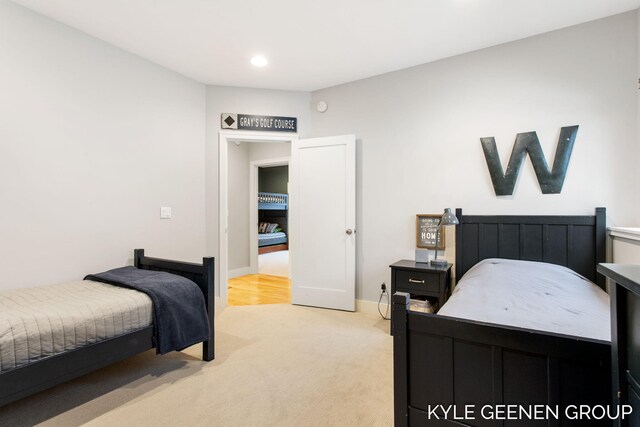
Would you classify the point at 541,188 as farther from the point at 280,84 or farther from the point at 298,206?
the point at 280,84

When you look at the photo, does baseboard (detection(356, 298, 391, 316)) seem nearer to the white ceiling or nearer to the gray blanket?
the gray blanket

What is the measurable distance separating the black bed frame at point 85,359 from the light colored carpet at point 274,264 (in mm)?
3196

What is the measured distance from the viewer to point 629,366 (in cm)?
76

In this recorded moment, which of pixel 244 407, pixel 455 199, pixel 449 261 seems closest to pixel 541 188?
pixel 455 199

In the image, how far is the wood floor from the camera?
4051 millimetres

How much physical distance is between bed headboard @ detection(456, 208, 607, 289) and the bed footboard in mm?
1864

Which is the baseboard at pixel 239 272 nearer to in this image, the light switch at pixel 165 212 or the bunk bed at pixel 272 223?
the light switch at pixel 165 212

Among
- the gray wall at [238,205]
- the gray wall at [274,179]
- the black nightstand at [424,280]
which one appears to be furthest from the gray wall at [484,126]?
the gray wall at [274,179]

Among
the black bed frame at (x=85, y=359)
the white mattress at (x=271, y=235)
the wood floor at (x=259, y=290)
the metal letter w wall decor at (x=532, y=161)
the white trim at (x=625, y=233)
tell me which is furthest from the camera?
the white mattress at (x=271, y=235)

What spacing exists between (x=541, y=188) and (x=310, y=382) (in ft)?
7.75

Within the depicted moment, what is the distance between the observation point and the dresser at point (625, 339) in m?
0.71

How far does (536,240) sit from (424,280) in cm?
93

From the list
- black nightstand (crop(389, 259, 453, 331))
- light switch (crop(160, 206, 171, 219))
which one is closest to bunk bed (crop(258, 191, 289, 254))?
light switch (crop(160, 206, 171, 219))

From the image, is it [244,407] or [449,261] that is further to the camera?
[449,261]
